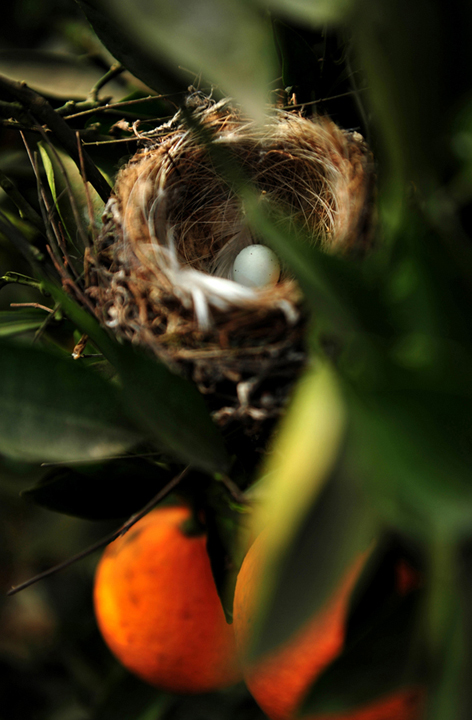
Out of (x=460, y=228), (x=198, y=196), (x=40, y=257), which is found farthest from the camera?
(x=198, y=196)

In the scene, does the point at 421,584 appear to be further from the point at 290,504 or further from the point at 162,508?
the point at 162,508

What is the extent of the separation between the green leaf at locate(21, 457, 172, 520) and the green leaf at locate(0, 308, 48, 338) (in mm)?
153

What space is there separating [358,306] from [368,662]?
0.23 meters

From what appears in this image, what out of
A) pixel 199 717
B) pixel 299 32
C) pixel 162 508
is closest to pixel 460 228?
pixel 299 32

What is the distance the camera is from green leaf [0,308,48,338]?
0.56 m

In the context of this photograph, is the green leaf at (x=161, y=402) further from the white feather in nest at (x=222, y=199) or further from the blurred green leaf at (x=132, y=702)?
the blurred green leaf at (x=132, y=702)

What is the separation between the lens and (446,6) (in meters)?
0.29

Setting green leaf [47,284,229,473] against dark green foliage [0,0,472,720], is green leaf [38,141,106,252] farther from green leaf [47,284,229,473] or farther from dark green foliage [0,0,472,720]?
green leaf [47,284,229,473]

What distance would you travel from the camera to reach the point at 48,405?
37 cm

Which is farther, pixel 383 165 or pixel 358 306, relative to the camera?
pixel 383 165

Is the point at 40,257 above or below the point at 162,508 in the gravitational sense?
above

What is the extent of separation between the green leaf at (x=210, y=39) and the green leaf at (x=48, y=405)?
210 millimetres

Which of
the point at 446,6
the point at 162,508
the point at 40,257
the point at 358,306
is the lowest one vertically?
the point at 162,508

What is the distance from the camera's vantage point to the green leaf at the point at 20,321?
0.56 meters
